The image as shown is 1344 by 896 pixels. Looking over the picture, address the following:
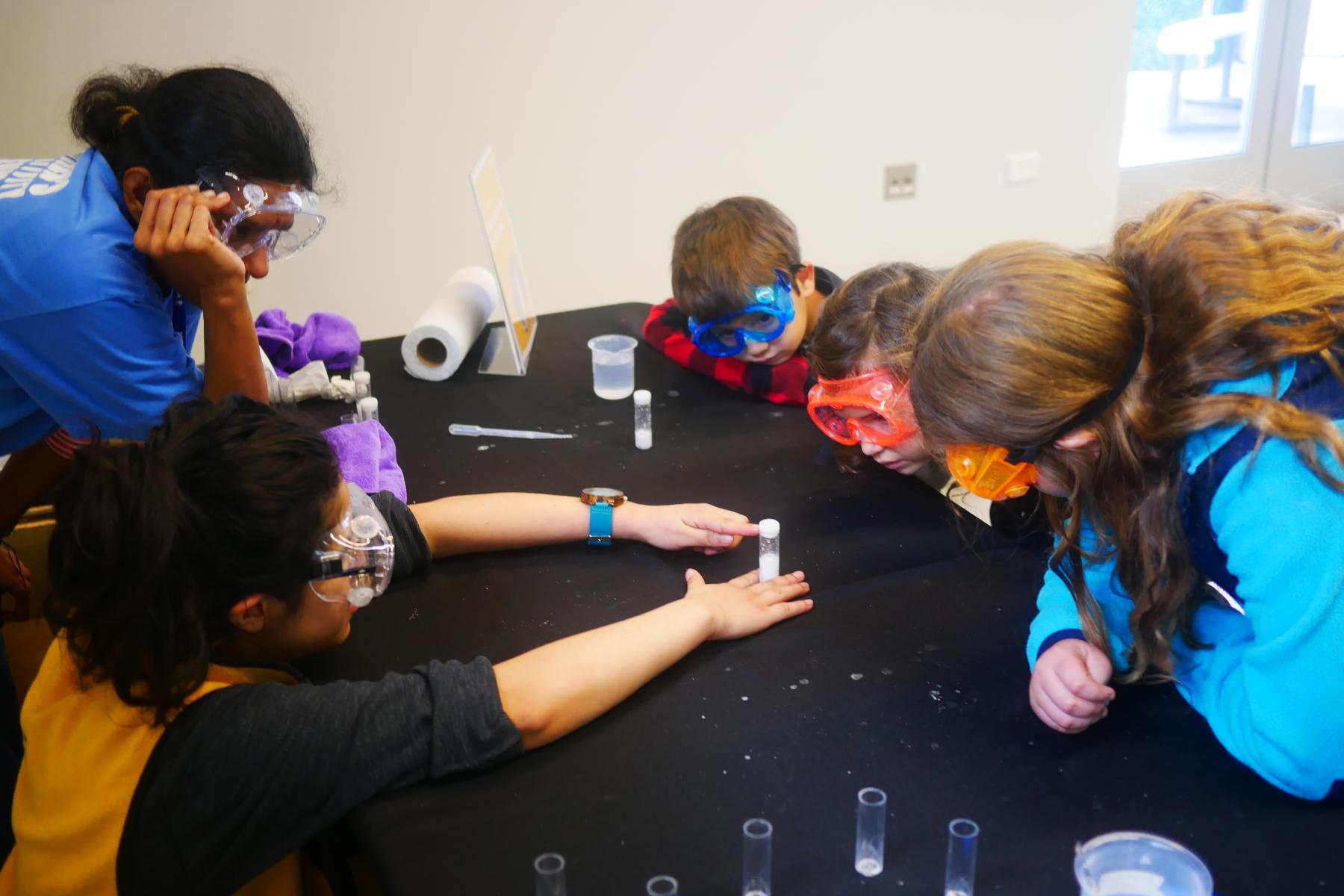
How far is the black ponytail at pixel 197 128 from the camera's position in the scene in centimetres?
150

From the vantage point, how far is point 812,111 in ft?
12.0

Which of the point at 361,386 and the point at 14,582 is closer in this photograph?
the point at 14,582

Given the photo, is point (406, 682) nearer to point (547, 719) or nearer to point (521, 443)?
point (547, 719)

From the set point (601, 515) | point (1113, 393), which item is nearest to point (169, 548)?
point (601, 515)

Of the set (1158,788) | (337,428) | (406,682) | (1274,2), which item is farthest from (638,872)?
(1274,2)

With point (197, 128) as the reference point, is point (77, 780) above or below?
below

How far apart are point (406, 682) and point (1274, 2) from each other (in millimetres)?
4738

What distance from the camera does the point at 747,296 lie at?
204 centimetres

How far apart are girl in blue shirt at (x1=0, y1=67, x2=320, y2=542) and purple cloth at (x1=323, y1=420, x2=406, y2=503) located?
0.79 ft

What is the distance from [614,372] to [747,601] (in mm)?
909

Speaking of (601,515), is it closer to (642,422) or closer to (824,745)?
(642,422)

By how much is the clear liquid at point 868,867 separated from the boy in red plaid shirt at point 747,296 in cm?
122

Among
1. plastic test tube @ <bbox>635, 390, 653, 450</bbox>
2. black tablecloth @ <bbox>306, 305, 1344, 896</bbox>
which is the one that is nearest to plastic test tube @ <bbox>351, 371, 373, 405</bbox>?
plastic test tube @ <bbox>635, 390, 653, 450</bbox>

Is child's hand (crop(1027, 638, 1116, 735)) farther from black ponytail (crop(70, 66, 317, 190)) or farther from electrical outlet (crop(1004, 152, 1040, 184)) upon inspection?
electrical outlet (crop(1004, 152, 1040, 184))
